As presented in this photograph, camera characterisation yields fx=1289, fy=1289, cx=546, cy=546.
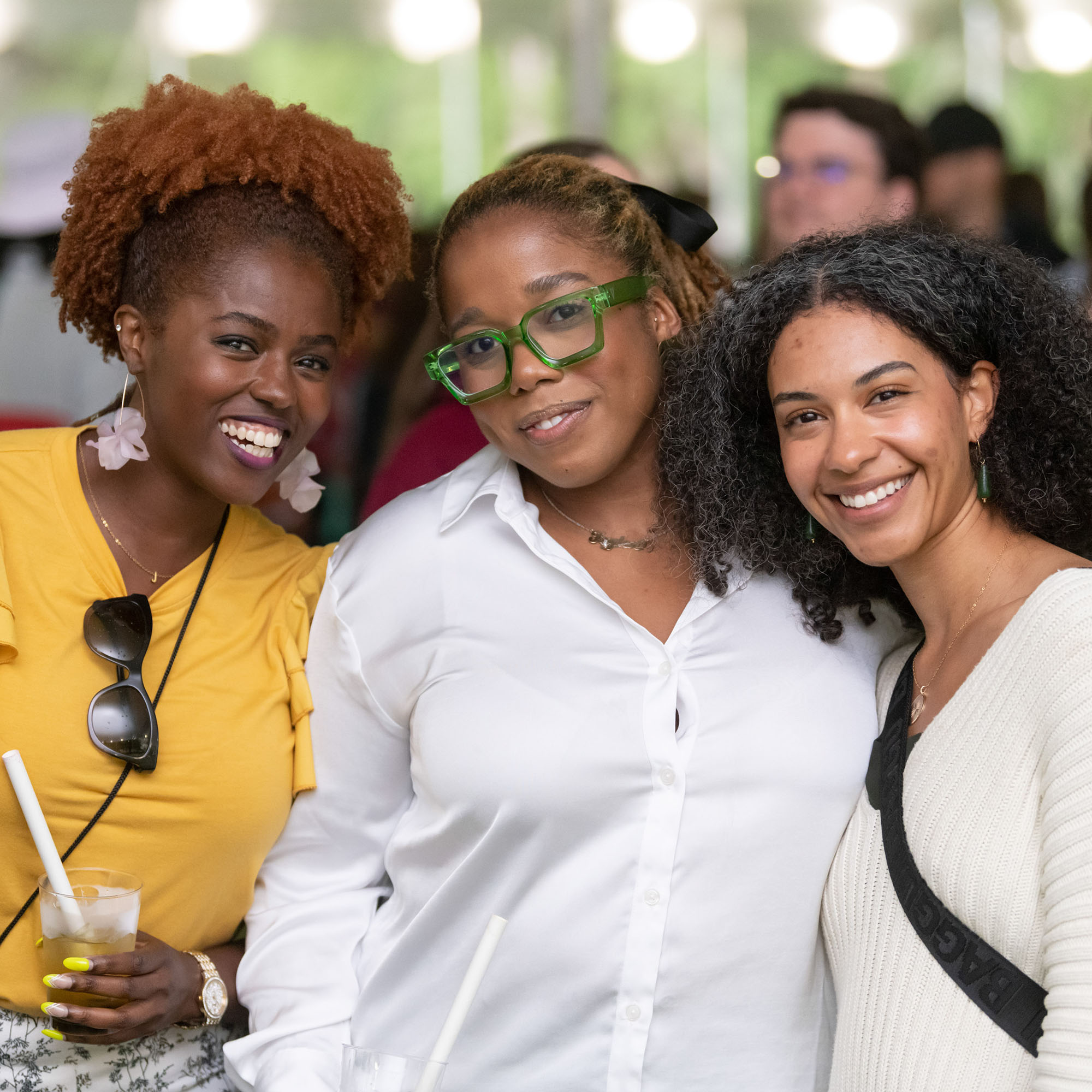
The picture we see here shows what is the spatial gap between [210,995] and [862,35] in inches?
213

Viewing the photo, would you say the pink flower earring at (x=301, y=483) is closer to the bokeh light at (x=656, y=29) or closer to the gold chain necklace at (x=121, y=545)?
the gold chain necklace at (x=121, y=545)

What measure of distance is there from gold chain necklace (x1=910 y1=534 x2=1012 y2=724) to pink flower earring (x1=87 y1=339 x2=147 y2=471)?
1305 mm

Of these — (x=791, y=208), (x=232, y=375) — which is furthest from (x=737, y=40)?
(x=232, y=375)

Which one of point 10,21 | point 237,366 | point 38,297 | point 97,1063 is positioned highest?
point 10,21

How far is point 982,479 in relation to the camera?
1.99 meters

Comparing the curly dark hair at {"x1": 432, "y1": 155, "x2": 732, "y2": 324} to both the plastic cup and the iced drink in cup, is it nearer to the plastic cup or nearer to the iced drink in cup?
the iced drink in cup

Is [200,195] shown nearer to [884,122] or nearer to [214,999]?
[214,999]

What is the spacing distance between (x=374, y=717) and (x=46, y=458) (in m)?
0.70

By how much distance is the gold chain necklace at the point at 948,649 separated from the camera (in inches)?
76.9

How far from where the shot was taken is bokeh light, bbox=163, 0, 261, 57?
5.62m

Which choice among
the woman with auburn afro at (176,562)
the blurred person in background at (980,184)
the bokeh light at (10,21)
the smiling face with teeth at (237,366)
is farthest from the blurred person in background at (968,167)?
the bokeh light at (10,21)

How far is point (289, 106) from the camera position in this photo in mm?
2287

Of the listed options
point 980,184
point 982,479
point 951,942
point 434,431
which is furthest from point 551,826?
point 980,184

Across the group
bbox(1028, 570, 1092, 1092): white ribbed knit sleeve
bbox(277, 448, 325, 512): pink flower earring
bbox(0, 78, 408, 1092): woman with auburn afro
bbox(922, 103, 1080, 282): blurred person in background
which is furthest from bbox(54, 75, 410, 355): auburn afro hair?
bbox(922, 103, 1080, 282): blurred person in background
